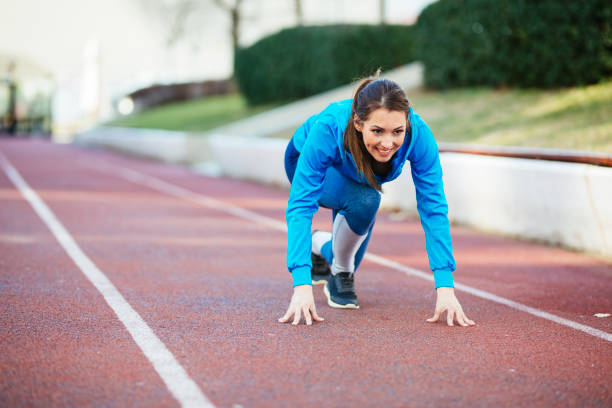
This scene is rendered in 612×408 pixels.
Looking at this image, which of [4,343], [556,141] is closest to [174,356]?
[4,343]

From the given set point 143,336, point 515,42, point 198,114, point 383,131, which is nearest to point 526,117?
point 515,42

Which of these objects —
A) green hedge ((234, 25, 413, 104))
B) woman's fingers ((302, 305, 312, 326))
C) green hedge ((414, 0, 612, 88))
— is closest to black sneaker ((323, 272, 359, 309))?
woman's fingers ((302, 305, 312, 326))

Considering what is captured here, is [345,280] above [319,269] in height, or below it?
above

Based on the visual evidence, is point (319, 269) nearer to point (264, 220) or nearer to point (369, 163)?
point (369, 163)

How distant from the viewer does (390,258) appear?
7797 mm

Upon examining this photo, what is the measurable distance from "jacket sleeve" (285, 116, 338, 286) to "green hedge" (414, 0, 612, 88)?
10.6 m

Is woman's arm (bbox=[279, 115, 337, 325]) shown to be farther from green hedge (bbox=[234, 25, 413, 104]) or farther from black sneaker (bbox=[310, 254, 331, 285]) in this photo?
green hedge (bbox=[234, 25, 413, 104])

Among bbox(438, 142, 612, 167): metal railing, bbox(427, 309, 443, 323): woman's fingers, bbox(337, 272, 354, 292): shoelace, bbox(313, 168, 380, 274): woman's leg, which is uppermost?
bbox(438, 142, 612, 167): metal railing

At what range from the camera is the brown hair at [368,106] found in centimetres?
427

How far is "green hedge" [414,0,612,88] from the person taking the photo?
13719mm

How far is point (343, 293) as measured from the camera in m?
5.39

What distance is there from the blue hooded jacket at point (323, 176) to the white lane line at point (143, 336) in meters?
0.92

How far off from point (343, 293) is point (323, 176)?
1.16 metres

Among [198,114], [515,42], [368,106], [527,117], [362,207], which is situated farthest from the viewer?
[198,114]
